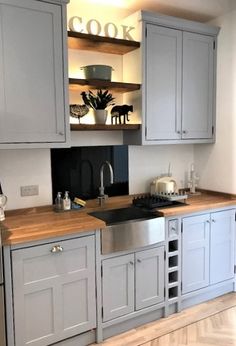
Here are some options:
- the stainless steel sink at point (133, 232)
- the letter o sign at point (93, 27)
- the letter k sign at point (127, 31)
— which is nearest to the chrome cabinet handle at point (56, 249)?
the stainless steel sink at point (133, 232)

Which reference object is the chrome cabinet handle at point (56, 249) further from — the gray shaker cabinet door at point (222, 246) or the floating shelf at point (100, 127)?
the gray shaker cabinet door at point (222, 246)

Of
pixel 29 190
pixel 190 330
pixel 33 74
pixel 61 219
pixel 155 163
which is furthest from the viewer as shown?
pixel 155 163

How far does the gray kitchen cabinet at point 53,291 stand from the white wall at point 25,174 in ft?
2.23

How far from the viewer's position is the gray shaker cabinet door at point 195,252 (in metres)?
2.85

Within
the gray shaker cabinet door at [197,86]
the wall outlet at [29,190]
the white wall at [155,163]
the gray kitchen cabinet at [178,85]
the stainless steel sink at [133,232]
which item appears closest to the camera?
the stainless steel sink at [133,232]

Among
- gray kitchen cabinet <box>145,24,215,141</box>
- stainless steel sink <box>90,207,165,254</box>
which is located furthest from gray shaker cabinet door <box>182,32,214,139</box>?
stainless steel sink <box>90,207,165,254</box>

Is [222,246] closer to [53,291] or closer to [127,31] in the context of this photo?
[53,291]

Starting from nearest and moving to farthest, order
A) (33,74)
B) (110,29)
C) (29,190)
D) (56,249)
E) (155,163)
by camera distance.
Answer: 1. (56,249)
2. (33,74)
3. (29,190)
4. (110,29)
5. (155,163)

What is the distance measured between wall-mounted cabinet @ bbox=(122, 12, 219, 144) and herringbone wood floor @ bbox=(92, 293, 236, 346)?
153 centimetres

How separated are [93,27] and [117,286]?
2.07 meters

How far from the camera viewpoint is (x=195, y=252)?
9.57 feet

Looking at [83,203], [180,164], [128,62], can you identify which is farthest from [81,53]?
[180,164]

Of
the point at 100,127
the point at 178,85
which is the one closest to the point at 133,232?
the point at 100,127

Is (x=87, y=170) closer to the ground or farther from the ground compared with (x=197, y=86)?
closer to the ground
